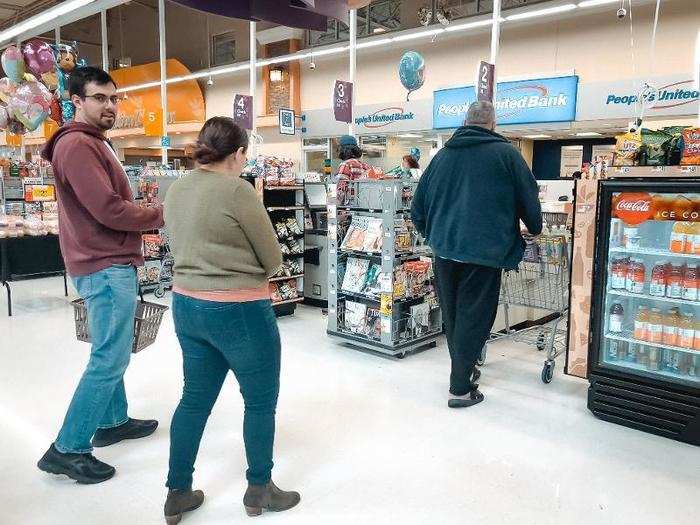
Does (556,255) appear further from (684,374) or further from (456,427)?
(456,427)

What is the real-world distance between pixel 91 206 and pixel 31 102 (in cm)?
652

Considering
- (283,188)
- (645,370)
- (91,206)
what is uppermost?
(283,188)

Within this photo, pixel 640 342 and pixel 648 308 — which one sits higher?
Result: pixel 648 308

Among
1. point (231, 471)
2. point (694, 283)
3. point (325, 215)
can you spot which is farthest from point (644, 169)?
point (325, 215)

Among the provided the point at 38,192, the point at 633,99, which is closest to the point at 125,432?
the point at 38,192

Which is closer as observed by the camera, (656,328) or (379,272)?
(656,328)

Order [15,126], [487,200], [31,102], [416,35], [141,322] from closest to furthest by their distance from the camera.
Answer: [141,322]
[487,200]
[31,102]
[15,126]
[416,35]

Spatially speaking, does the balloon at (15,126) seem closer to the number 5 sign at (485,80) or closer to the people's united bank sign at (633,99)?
the number 5 sign at (485,80)

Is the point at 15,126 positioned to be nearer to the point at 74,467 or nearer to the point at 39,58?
the point at 39,58

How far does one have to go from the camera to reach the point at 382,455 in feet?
9.52

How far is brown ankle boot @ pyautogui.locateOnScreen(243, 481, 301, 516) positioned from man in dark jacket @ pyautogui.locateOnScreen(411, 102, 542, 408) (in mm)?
1491

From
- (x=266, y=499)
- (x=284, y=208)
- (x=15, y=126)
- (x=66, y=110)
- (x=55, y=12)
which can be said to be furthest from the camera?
(x=15, y=126)

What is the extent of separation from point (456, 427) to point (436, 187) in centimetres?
152

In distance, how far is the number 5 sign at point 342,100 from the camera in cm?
791
